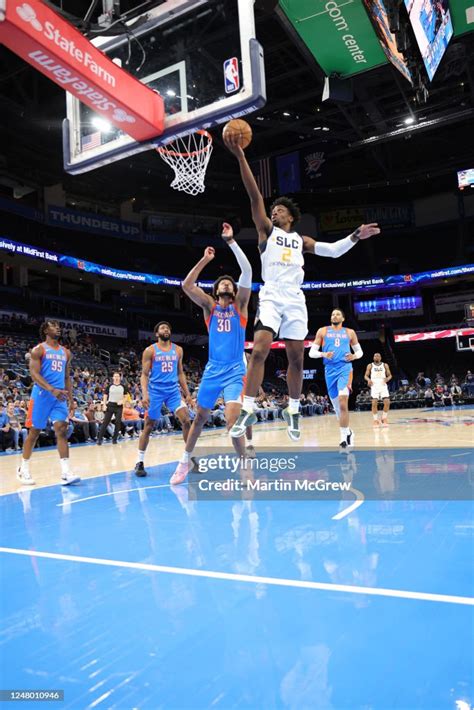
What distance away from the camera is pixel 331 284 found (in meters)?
34.4

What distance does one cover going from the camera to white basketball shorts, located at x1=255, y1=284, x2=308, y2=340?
14.3ft

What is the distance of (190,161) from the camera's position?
30.6ft

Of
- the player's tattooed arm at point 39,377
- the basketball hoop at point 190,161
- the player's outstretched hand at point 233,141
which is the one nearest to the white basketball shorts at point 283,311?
the player's outstretched hand at point 233,141

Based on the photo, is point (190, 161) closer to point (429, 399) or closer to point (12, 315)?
point (12, 315)

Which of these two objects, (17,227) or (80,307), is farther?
(80,307)

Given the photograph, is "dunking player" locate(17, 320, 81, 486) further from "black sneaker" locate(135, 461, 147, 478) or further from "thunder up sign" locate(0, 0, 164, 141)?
"thunder up sign" locate(0, 0, 164, 141)

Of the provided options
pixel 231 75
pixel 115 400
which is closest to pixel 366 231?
pixel 231 75

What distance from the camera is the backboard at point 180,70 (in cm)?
570

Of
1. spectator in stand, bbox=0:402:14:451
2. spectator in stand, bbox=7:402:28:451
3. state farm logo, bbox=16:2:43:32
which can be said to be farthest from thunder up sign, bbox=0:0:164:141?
spectator in stand, bbox=7:402:28:451

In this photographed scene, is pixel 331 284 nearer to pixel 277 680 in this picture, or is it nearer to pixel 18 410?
pixel 18 410

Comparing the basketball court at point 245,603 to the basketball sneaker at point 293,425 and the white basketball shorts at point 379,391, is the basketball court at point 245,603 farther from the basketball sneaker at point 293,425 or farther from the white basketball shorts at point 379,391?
the white basketball shorts at point 379,391

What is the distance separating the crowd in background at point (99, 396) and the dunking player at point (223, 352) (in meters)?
2.36

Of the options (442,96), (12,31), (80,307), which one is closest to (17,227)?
(80,307)

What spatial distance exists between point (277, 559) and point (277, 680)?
3.89 ft
